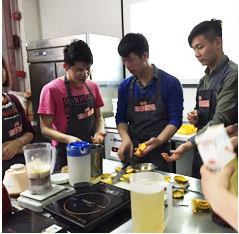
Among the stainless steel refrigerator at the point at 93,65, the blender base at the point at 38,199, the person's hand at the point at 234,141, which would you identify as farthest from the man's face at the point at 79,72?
the person's hand at the point at 234,141

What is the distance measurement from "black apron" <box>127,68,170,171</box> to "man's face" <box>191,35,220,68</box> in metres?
0.35

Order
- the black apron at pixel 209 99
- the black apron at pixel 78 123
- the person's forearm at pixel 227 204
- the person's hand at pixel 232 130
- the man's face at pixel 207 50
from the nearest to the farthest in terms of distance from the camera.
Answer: the person's forearm at pixel 227 204
the person's hand at pixel 232 130
the black apron at pixel 209 99
the man's face at pixel 207 50
the black apron at pixel 78 123

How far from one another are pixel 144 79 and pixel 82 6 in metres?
2.04

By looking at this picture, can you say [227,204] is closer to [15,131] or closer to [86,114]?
[15,131]

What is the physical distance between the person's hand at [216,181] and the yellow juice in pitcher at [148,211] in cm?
20

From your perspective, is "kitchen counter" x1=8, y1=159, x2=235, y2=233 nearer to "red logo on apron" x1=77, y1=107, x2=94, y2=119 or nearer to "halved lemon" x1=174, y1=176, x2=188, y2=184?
"halved lemon" x1=174, y1=176, x2=188, y2=184

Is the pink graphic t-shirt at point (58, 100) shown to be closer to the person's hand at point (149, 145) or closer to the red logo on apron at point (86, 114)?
the red logo on apron at point (86, 114)

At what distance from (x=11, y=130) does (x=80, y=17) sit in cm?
230

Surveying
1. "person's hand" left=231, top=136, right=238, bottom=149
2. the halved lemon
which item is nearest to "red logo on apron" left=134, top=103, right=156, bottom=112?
the halved lemon

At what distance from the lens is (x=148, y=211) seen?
72 centimetres

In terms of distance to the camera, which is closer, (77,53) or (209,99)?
(209,99)

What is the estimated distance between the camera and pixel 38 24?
12.2 ft

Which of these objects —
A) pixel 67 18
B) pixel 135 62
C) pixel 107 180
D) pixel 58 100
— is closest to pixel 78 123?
pixel 58 100

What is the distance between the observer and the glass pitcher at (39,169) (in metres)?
0.98
